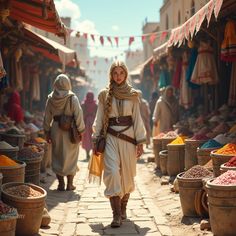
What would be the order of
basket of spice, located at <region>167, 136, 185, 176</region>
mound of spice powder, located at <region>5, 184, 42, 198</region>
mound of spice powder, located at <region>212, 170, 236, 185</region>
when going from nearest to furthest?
mound of spice powder, located at <region>212, 170, 236, 185</region>, mound of spice powder, located at <region>5, 184, 42, 198</region>, basket of spice, located at <region>167, 136, 185, 176</region>

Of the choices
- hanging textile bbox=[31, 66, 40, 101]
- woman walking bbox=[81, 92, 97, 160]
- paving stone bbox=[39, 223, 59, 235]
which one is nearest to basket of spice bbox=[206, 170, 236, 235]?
paving stone bbox=[39, 223, 59, 235]

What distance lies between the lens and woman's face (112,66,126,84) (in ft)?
20.2

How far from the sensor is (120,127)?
6191 millimetres

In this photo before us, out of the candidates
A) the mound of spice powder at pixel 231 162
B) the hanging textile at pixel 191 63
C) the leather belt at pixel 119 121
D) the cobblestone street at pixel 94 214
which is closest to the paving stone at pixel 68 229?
the cobblestone street at pixel 94 214

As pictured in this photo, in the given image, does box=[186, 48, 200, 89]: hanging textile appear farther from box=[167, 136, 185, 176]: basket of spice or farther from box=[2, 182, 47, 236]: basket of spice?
box=[2, 182, 47, 236]: basket of spice

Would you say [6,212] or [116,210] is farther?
[116,210]

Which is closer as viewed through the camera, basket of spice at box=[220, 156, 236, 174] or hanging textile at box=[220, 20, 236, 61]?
basket of spice at box=[220, 156, 236, 174]

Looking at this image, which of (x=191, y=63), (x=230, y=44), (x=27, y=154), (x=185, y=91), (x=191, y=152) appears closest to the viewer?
(x=27, y=154)

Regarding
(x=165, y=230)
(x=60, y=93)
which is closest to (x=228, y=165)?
(x=165, y=230)

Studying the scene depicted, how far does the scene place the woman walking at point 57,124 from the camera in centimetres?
866

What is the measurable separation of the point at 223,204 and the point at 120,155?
63.8 inches

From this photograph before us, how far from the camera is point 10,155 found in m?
7.07

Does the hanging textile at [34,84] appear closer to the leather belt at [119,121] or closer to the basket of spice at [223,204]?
the leather belt at [119,121]

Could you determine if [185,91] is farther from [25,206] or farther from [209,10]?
[25,206]
